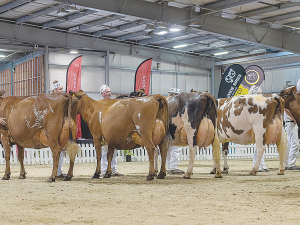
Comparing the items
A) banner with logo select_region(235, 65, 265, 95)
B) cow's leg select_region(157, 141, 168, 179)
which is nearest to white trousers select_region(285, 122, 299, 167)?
cow's leg select_region(157, 141, 168, 179)

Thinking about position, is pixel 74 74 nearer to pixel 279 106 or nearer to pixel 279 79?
pixel 279 106

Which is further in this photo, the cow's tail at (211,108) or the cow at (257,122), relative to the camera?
the cow at (257,122)

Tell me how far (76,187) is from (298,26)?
20.0m

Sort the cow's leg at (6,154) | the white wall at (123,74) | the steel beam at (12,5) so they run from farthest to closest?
the white wall at (123,74)
the steel beam at (12,5)
the cow's leg at (6,154)

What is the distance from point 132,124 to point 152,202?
10.9 ft

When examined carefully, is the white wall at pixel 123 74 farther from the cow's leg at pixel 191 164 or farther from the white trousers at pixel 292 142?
the cow's leg at pixel 191 164

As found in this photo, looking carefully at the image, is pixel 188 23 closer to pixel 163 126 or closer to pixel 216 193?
pixel 163 126

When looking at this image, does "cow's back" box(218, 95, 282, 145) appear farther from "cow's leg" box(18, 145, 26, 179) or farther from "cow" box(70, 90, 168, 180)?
"cow's leg" box(18, 145, 26, 179)

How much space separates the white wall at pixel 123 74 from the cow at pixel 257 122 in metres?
18.6

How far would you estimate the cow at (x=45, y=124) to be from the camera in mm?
9016

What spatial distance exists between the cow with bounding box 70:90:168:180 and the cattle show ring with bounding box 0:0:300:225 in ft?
0.09

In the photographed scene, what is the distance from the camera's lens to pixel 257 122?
10.2 metres

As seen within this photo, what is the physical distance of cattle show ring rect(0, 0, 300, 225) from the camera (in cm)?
570

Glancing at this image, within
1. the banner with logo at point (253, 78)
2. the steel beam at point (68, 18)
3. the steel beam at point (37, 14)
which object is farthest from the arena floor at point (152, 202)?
the banner with logo at point (253, 78)
